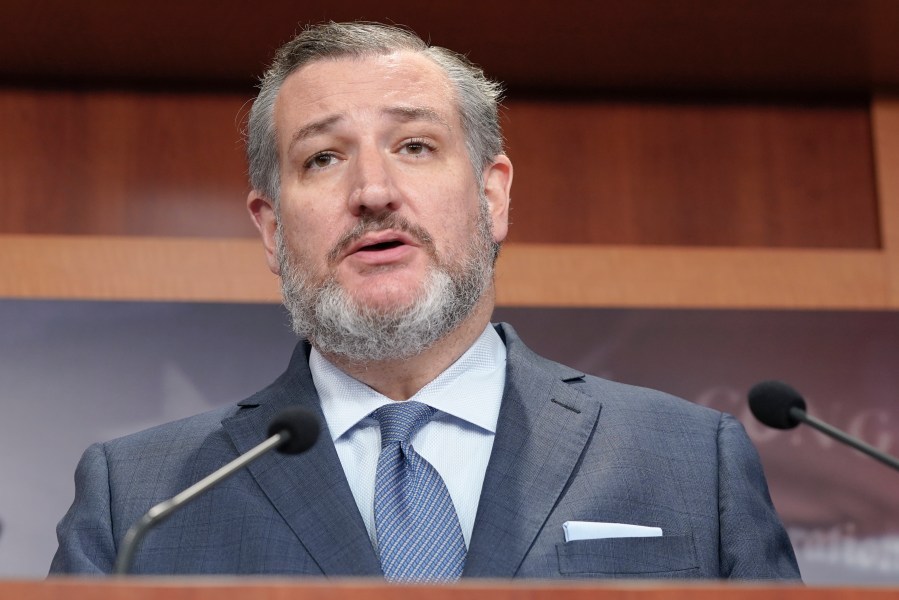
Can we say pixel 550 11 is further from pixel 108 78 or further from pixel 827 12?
pixel 108 78

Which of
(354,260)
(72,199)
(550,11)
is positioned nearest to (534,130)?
(550,11)

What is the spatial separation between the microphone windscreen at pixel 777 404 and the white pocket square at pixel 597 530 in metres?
0.29

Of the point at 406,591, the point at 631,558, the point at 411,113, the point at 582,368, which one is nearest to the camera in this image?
the point at 406,591

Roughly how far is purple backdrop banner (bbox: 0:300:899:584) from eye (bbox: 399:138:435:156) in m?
0.88

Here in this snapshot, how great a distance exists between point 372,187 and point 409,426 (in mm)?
318

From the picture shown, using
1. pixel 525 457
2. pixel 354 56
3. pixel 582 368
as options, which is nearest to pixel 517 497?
pixel 525 457

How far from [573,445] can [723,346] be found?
1.07 meters

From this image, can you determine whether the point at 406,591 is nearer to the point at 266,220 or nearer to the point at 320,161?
the point at 320,161

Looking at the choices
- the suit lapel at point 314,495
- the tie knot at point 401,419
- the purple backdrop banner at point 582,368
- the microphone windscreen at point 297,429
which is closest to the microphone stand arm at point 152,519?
the microphone windscreen at point 297,429

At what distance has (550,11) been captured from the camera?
240cm

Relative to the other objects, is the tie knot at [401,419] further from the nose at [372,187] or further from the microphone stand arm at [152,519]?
the microphone stand arm at [152,519]

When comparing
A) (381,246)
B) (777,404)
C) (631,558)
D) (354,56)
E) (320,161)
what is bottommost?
(631,558)

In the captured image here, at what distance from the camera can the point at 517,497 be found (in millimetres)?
1505

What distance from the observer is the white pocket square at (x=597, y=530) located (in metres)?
1.48
